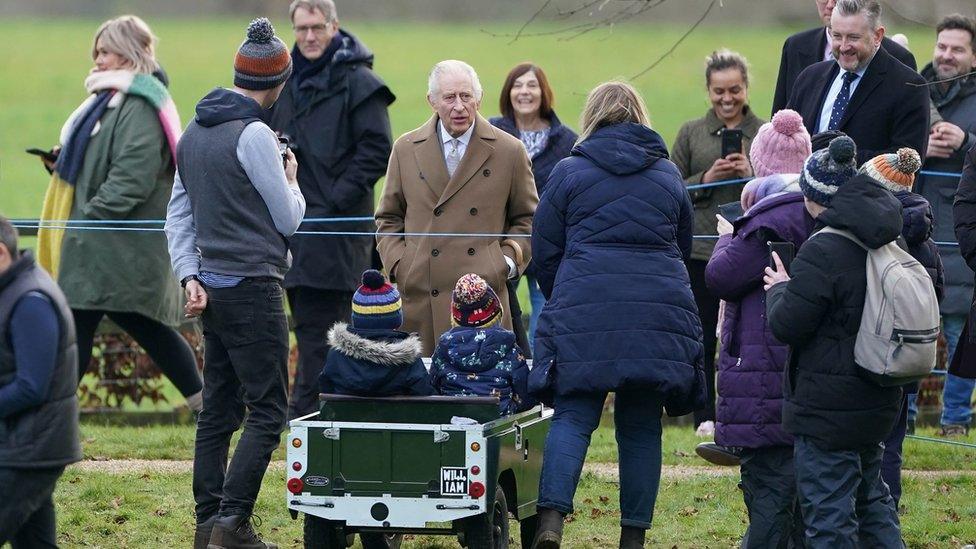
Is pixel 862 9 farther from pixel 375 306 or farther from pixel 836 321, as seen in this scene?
pixel 375 306

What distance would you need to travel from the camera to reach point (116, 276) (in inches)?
348

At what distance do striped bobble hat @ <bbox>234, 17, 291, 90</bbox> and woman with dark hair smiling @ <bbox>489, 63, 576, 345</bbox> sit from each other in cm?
336

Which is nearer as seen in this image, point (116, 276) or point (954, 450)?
point (116, 276)

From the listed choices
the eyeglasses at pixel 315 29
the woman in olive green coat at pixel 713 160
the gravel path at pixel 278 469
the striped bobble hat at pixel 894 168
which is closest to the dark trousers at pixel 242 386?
the gravel path at pixel 278 469

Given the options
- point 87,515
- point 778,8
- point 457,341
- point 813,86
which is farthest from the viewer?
point 778,8

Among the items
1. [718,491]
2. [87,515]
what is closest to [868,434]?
[718,491]

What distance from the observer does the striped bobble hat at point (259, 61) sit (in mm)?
6773

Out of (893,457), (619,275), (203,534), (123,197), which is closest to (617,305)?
(619,275)

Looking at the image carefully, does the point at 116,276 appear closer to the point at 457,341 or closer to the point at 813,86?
the point at 457,341

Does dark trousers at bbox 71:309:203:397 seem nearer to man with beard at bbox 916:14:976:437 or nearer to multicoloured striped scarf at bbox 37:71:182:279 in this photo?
multicoloured striped scarf at bbox 37:71:182:279

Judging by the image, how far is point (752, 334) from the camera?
6.45 metres

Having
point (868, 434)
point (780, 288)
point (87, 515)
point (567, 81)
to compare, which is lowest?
point (87, 515)

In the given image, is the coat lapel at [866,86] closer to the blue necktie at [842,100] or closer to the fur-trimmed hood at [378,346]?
the blue necktie at [842,100]

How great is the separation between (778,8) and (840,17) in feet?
145
